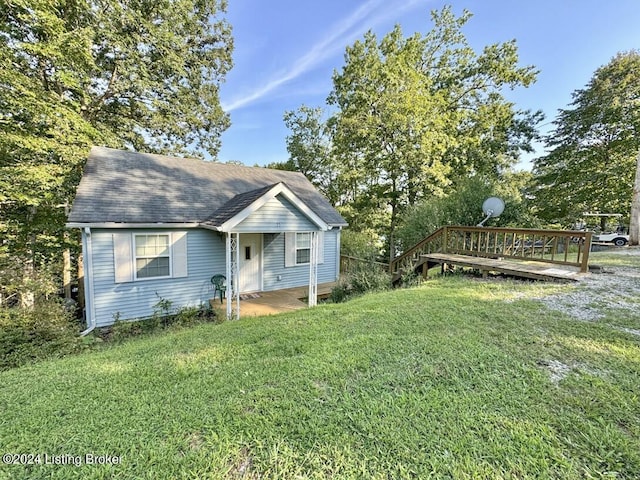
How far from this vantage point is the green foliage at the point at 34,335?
454cm

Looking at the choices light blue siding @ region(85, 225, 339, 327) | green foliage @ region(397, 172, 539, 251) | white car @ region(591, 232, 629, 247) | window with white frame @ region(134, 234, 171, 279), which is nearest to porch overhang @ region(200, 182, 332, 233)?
light blue siding @ region(85, 225, 339, 327)

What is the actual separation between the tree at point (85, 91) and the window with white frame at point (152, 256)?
225cm

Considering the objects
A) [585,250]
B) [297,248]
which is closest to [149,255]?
[297,248]

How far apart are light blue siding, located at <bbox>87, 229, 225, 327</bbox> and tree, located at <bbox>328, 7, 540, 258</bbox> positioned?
932 centimetres

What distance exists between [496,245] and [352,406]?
7711mm

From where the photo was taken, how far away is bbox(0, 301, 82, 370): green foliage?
14.9 feet

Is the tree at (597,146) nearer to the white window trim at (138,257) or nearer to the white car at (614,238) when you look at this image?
the white car at (614,238)

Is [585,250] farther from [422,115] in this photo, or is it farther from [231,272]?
[422,115]

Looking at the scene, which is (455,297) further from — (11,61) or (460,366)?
(11,61)

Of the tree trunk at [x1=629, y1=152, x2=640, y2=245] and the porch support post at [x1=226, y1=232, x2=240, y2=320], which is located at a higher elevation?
the tree trunk at [x1=629, y1=152, x2=640, y2=245]

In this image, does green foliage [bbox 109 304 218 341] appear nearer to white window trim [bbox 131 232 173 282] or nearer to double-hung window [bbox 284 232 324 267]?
white window trim [bbox 131 232 173 282]

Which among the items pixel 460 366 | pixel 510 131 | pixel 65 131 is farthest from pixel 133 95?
pixel 510 131

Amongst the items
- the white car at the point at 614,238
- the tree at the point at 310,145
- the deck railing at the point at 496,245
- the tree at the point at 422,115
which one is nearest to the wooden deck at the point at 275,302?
the deck railing at the point at 496,245

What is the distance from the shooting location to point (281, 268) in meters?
10.1
